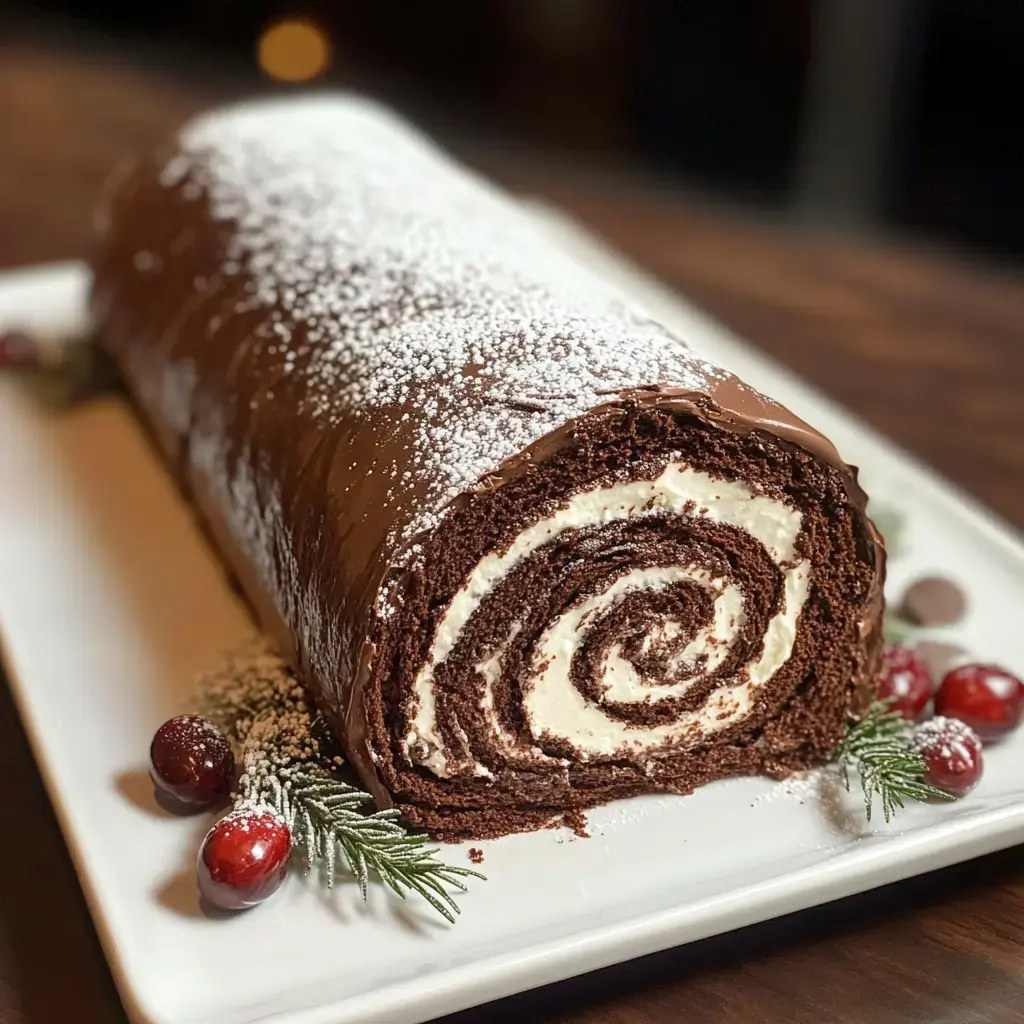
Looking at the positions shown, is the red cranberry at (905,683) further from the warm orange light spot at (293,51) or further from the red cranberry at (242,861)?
the warm orange light spot at (293,51)

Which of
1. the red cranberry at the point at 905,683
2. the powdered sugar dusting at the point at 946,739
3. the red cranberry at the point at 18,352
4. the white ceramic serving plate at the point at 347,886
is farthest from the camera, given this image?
the red cranberry at the point at 18,352

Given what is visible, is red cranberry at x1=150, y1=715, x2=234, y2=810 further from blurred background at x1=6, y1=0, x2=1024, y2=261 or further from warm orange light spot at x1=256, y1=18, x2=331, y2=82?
warm orange light spot at x1=256, y1=18, x2=331, y2=82

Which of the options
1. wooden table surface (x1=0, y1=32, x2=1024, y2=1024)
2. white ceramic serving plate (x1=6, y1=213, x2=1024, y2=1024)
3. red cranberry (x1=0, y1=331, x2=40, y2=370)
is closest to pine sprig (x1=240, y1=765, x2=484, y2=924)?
white ceramic serving plate (x1=6, y1=213, x2=1024, y2=1024)

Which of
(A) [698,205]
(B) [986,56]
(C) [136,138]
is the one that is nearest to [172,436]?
(A) [698,205]

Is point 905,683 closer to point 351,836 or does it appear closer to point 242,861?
point 351,836

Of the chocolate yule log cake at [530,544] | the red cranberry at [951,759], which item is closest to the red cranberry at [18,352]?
the chocolate yule log cake at [530,544]

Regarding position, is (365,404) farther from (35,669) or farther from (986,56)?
(986,56)
